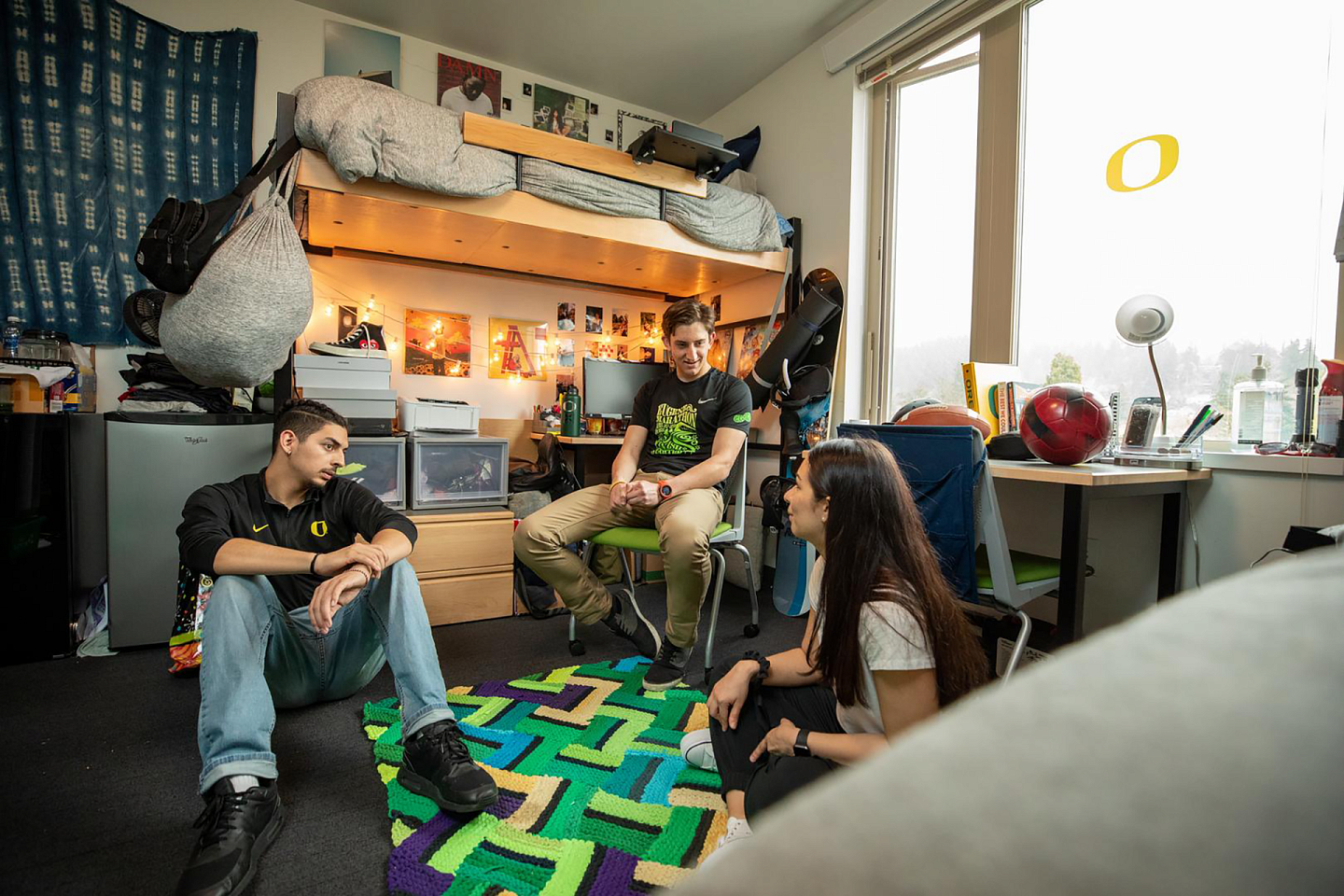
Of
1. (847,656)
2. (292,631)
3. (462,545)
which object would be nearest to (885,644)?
(847,656)

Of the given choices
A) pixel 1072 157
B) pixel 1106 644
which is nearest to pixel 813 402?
pixel 1072 157

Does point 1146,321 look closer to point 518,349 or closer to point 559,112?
point 518,349

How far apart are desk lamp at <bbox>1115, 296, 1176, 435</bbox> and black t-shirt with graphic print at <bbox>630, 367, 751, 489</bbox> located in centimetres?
115

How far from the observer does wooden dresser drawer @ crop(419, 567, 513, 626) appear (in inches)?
96.5

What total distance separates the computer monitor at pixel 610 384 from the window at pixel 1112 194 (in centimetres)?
121

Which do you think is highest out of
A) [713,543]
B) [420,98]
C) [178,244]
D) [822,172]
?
[420,98]

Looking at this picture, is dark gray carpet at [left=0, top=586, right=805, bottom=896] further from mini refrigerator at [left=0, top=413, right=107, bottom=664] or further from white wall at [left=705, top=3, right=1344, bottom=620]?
white wall at [left=705, top=3, right=1344, bottom=620]

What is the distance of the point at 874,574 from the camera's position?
1.05 meters

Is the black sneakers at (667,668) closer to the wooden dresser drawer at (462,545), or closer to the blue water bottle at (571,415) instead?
the wooden dresser drawer at (462,545)

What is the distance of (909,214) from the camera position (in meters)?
2.77

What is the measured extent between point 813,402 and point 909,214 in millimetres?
918

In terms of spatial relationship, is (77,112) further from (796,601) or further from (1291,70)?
(1291,70)

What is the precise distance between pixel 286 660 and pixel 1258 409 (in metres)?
2.61

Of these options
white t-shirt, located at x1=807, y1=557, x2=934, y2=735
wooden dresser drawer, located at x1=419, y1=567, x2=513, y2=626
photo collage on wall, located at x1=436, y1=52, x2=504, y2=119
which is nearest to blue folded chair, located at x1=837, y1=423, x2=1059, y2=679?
white t-shirt, located at x1=807, y1=557, x2=934, y2=735
